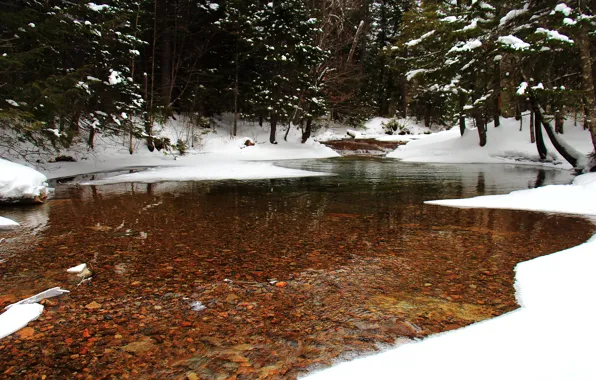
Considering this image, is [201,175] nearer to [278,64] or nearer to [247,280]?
[247,280]

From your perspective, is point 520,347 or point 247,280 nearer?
point 520,347

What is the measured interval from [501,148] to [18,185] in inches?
820

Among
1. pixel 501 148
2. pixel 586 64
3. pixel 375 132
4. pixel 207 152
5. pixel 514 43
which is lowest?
pixel 207 152

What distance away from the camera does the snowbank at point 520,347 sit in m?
2.20

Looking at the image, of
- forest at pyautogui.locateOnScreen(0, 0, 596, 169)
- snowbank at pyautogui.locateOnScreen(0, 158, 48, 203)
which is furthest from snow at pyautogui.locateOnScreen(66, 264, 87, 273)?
forest at pyautogui.locateOnScreen(0, 0, 596, 169)

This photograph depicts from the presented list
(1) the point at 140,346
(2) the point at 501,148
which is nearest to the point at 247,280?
(1) the point at 140,346

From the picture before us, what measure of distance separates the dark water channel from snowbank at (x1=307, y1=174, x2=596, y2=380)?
0.53 feet

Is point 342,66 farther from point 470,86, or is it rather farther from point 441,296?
point 441,296

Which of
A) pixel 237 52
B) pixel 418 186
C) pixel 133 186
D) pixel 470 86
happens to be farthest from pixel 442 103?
pixel 133 186

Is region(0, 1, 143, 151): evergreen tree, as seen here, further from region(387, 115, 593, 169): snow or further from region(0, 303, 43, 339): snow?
region(387, 115, 593, 169): snow

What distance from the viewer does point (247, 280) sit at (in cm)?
367

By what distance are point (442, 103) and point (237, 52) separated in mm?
21922

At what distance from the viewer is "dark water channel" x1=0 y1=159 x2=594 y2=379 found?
246 centimetres

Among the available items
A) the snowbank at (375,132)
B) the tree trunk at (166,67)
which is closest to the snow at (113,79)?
the tree trunk at (166,67)
